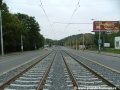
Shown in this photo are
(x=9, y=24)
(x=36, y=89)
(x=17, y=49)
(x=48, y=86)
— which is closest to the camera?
(x=36, y=89)

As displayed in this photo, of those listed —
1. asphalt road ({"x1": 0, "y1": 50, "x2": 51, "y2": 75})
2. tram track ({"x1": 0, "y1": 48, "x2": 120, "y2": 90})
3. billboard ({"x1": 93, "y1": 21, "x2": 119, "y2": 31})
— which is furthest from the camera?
billboard ({"x1": 93, "y1": 21, "x2": 119, "y2": 31})

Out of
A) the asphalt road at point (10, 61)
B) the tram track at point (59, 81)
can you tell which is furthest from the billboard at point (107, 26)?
the tram track at point (59, 81)

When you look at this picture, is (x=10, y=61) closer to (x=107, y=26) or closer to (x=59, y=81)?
(x=59, y=81)

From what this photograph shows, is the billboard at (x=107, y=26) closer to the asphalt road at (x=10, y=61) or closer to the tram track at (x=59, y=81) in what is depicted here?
the asphalt road at (x=10, y=61)

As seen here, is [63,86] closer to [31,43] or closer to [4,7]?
[4,7]

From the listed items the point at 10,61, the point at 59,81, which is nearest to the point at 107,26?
the point at 10,61

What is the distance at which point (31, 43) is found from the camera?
121 meters

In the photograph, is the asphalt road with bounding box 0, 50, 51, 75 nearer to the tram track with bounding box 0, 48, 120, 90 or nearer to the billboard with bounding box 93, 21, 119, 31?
the tram track with bounding box 0, 48, 120, 90

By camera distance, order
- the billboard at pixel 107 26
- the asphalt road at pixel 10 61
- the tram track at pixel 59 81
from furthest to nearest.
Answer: the billboard at pixel 107 26
the asphalt road at pixel 10 61
the tram track at pixel 59 81

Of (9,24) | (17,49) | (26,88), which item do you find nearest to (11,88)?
(26,88)

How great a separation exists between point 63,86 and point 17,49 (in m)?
87.5

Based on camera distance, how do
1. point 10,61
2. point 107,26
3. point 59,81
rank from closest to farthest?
1. point 59,81
2. point 10,61
3. point 107,26

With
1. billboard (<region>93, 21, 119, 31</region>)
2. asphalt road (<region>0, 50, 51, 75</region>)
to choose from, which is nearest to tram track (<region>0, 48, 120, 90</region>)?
asphalt road (<region>0, 50, 51, 75</region>)

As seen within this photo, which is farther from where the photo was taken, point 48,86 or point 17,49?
point 17,49
